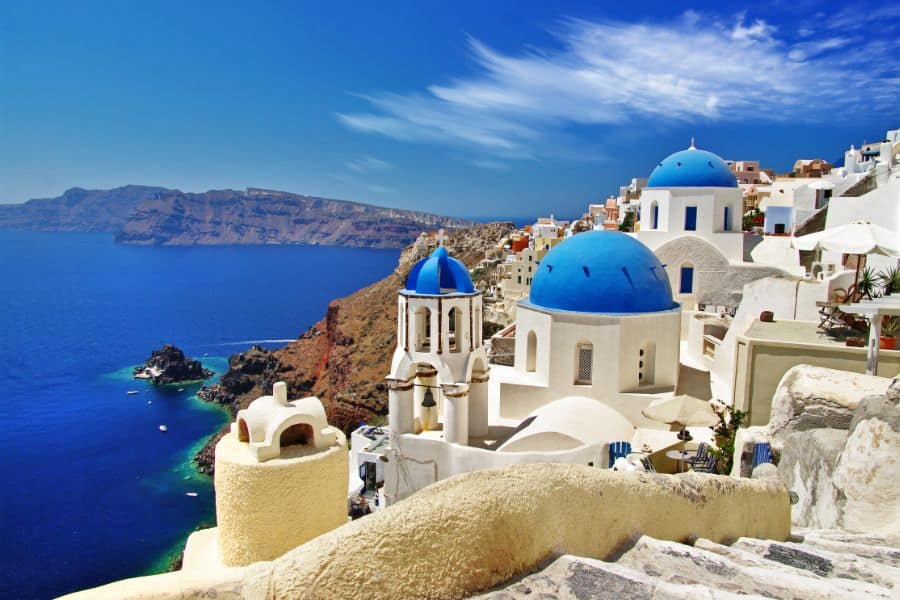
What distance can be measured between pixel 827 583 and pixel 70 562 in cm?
3317

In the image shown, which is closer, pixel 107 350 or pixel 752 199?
pixel 752 199

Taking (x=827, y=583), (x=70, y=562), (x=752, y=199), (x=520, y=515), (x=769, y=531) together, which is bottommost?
(x=70, y=562)


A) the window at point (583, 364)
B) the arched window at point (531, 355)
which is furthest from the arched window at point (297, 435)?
the arched window at point (531, 355)

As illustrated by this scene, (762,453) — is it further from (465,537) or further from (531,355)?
(531,355)

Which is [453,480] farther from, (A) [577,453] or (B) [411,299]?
(B) [411,299]

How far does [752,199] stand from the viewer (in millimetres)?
39562

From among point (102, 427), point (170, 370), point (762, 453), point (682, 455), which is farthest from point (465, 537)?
point (170, 370)

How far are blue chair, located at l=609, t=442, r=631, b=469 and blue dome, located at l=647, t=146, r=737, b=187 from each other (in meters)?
12.6

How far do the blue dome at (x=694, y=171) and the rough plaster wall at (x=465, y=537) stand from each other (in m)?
19.4

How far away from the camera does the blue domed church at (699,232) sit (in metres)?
20.3

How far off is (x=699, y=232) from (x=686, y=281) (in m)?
1.73

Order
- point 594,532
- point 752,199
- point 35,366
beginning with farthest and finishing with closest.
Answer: point 35,366 < point 752,199 < point 594,532

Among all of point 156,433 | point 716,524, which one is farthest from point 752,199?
point 156,433

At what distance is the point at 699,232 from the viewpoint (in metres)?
20.8
